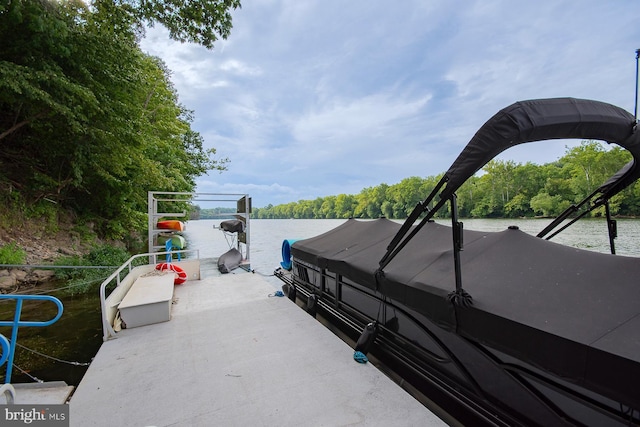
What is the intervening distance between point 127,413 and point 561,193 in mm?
40853

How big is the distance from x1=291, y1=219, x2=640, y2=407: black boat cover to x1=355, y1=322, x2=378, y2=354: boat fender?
548mm

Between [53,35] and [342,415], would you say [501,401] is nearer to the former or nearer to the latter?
[342,415]

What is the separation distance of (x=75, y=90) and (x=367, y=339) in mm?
8545

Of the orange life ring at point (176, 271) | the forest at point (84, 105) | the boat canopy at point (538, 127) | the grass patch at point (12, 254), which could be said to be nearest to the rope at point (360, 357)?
the boat canopy at point (538, 127)

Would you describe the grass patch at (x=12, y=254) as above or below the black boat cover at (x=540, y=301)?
below

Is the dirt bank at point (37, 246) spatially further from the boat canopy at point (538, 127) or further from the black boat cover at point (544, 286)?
the boat canopy at point (538, 127)

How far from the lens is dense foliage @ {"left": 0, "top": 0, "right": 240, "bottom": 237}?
6379 millimetres

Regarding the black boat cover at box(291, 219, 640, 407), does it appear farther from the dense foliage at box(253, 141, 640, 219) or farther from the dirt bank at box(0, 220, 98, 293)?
the dense foliage at box(253, 141, 640, 219)

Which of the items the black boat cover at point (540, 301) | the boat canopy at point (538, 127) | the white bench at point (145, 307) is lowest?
the white bench at point (145, 307)

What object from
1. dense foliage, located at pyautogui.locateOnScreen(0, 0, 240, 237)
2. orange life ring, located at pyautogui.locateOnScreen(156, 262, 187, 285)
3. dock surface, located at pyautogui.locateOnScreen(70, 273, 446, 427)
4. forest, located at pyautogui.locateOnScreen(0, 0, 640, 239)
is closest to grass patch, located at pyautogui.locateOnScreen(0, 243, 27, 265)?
forest, located at pyautogui.locateOnScreen(0, 0, 640, 239)

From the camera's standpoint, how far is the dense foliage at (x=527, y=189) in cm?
2603

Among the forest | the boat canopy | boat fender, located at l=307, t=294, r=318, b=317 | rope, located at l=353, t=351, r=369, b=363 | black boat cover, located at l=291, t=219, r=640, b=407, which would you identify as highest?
the forest

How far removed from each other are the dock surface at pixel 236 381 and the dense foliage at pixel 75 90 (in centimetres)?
637

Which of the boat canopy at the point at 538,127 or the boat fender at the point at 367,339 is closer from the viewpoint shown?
the boat canopy at the point at 538,127
